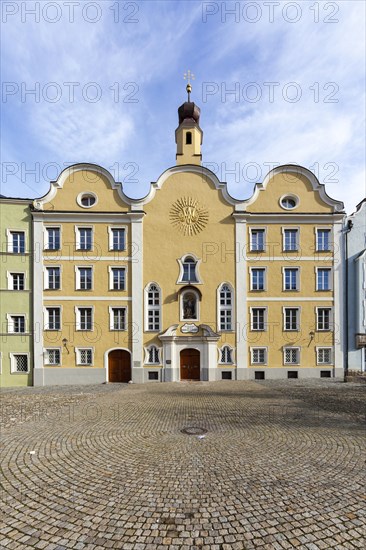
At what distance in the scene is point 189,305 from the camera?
2395cm

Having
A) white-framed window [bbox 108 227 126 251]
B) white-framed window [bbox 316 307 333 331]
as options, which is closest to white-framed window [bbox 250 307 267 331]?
white-framed window [bbox 316 307 333 331]

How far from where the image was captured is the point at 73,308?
23375 millimetres

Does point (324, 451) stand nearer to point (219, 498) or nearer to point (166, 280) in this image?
point (219, 498)

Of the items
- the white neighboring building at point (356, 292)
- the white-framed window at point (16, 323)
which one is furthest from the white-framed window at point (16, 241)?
the white neighboring building at point (356, 292)

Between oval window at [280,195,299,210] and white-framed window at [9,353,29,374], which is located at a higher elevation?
oval window at [280,195,299,210]

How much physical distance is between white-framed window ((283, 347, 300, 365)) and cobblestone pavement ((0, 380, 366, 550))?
33.8ft

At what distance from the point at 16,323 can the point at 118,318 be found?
25.1 feet

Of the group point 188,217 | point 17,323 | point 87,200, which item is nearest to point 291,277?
point 188,217

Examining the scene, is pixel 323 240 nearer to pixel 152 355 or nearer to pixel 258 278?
pixel 258 278

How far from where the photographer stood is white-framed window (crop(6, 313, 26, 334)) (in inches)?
914

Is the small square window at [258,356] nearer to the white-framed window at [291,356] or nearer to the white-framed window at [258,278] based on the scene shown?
the white-framed window at [291,356]

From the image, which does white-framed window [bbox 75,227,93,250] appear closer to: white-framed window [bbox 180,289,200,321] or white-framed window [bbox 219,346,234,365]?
white-framed window [bbox 180,289,200,321]

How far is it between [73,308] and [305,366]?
18073 mm

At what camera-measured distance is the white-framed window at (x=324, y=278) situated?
24.2 meters
